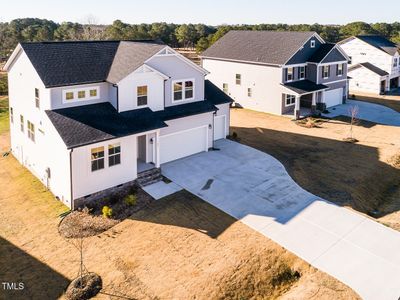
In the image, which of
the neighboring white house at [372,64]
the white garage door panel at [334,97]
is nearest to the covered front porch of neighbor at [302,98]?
the white garage door panel at [334,97]

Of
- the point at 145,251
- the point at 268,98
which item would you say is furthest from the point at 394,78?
the point at 145,251

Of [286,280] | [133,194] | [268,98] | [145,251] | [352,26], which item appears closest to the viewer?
[286,280]

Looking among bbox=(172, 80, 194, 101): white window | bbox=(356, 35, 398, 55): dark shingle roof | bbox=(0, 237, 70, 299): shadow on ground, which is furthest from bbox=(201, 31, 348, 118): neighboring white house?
bbox=(0, 237, 70, 299): shadow on ground

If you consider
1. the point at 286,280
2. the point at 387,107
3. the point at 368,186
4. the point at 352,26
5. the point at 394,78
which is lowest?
the point at 286,280

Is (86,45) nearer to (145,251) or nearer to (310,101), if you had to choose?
(145,251)

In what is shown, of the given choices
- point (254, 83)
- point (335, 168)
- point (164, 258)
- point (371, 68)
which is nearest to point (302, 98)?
point (254, 83)

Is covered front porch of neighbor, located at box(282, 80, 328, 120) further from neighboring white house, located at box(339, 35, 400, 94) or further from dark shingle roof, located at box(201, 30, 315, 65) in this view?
neighboring white house, located at box(339, 35, 400, 94)
